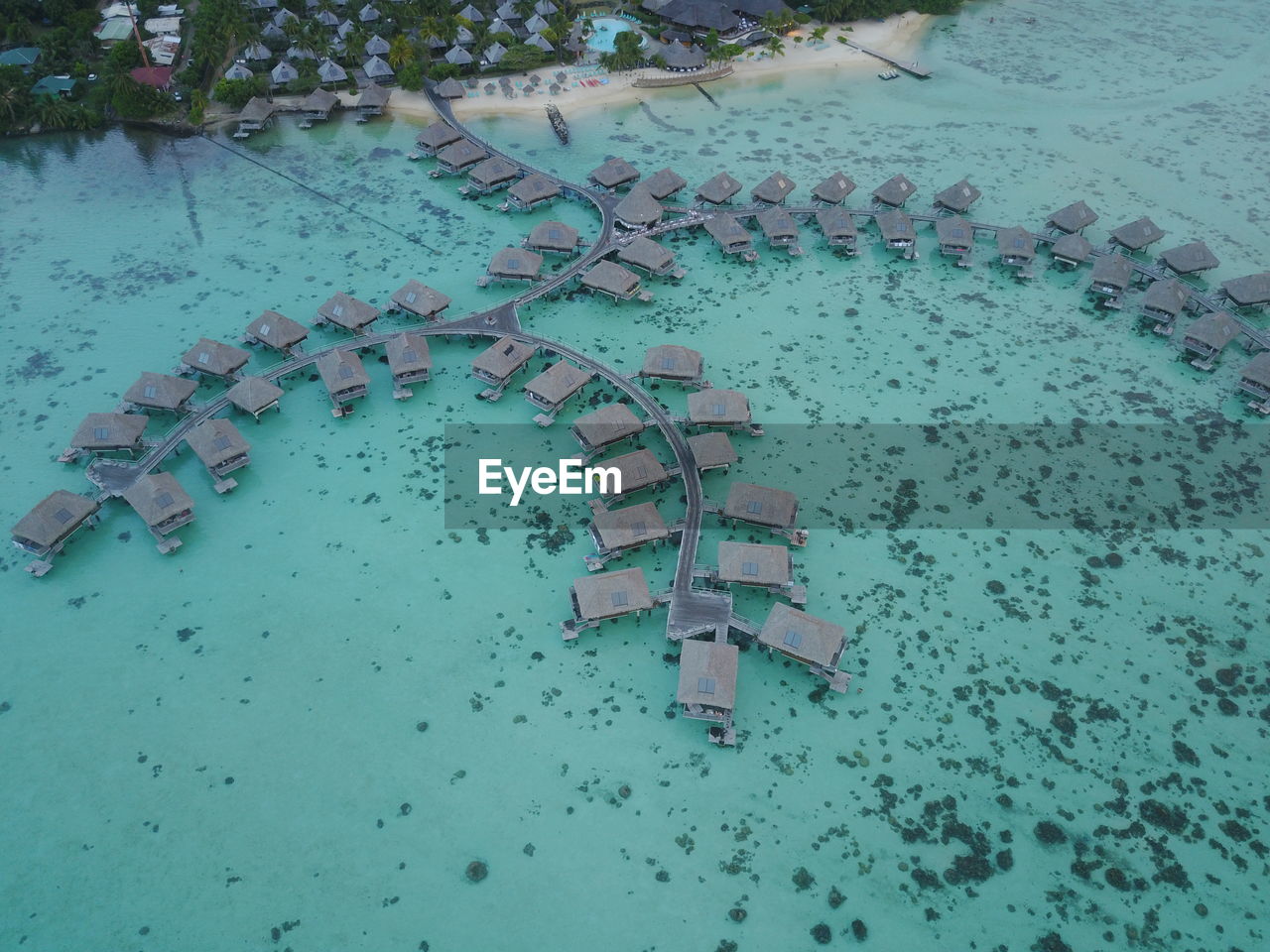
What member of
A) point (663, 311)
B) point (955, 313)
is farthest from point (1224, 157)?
point (663, 311)

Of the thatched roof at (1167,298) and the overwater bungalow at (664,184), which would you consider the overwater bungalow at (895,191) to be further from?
the thatched roof at (1167,298)

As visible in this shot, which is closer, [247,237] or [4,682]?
[4,682]

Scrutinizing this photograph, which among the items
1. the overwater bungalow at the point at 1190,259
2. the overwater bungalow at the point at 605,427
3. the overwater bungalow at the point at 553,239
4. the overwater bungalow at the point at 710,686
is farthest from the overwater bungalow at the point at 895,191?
the overwater bungalow at the point at 710,686

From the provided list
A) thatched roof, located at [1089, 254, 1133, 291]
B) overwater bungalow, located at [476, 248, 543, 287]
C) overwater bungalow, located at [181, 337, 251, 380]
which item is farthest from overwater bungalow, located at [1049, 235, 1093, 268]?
overwater bungalow, located at [181, 337, 251, 380]

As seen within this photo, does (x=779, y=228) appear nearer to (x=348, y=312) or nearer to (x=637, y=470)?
(x=637, y=470)

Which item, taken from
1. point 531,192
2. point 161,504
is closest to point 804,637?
point 161,504

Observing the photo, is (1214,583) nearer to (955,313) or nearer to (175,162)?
(955,313)
